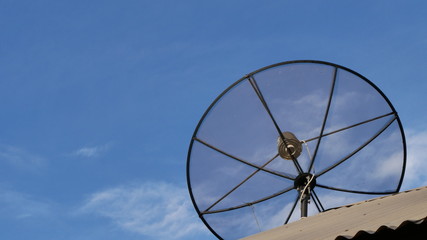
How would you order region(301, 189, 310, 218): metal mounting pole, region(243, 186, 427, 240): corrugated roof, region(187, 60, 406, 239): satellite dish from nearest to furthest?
region(243, 186, 427, 240): corrugated roof, region(301, 189, 310, 218): metal mounting pole, region(187, 60, 406, 239): satellite dish

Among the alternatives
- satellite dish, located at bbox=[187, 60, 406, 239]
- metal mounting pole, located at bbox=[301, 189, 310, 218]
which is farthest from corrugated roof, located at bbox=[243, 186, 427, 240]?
satellite dish, located at bbox=[187, 60, 406, 239]

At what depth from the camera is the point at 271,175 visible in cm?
929

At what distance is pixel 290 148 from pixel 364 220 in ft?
11.7

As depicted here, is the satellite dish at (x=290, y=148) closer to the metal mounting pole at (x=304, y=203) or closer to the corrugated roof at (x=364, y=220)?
the metal mounting pole at (x=304, y=203)

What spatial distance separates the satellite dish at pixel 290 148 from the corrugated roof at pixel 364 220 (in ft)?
5.77

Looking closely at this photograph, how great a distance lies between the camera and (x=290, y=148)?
9.19 m

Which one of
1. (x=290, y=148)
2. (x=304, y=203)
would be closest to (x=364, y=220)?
(x=304, y=203)

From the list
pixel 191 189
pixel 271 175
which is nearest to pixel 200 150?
pixel 191 189

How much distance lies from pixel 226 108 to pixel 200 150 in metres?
0.80

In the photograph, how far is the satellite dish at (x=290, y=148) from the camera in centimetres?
909

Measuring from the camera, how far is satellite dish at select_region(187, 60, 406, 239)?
9.09 m

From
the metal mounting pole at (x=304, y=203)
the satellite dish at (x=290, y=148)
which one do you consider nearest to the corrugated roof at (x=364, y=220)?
the metal mounting pole at (x=304, y=203)

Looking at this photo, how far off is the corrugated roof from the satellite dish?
5.77 feet

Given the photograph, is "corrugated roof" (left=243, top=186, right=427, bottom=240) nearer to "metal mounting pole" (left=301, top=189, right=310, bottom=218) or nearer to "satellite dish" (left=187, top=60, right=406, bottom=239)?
"metal mounting pole" (left=301, top=189, right=310, bottom=218)
